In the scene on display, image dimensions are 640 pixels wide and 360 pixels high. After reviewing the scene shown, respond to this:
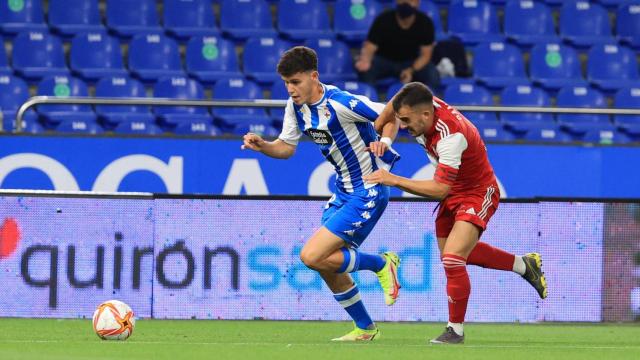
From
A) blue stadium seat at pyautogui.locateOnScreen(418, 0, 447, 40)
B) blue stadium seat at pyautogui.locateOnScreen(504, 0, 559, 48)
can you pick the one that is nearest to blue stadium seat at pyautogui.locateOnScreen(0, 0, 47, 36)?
blue stadium seat at pyautogui.locateOnScreen(418, 0, 447, 40)

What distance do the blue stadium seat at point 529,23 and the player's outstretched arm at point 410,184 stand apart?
8.54 meters

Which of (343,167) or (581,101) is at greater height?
(343,167)

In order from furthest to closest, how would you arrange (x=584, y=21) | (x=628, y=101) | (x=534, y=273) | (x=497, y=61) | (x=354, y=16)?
(x=584, y=21) → (x=354, y=16) → (x=497, y=61) → (x=628, y=101) → (x=534, y=273)

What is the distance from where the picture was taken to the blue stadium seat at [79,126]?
46.4ft

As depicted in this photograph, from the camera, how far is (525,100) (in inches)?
614

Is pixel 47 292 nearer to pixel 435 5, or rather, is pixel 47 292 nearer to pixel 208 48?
pixel 208 48

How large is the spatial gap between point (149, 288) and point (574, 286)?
3.62 meters

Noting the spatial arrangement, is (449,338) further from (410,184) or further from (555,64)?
(555,64)

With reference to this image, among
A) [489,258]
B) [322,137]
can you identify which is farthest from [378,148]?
[489,258]

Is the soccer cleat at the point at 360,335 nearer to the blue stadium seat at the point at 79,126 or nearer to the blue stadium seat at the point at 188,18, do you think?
the blue stadium seat at the point at 79,126

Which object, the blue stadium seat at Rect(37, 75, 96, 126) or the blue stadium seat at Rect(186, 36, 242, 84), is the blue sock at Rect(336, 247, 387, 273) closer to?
the blue stadium seat at Rect(37, 75, 96, 126)

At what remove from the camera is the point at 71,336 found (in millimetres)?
9336

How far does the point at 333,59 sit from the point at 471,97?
164cm

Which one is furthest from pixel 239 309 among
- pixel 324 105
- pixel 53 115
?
pixel 53 115
